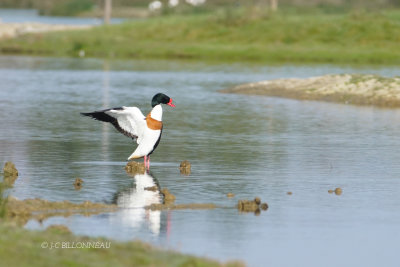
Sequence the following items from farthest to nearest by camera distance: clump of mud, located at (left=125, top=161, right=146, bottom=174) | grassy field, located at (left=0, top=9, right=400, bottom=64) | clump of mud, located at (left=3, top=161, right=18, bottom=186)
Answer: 1. grassy field, located at (left=0, top=9, right=400, bottom=64)
2. clump of mud, located at (left=125, top=161, right=146, bottom=174)
3. clump of mud, located at (left=3, top=161, right=18, bottom=186)

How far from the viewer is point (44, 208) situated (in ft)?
44.5

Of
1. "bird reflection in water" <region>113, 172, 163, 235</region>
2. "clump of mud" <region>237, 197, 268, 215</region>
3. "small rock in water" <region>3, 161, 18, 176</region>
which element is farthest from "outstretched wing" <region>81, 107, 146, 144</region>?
"clump of mud" <region>237, 197, 268, 215</region>

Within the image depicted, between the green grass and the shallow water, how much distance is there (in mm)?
1058

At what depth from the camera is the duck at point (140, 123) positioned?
16.9m

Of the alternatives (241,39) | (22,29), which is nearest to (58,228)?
(241,39)

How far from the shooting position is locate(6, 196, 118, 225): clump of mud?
13.1 metres

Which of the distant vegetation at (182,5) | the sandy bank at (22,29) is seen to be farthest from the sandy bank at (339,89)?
the distant vegetation at (182,5)

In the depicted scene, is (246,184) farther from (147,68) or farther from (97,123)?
(147,68)

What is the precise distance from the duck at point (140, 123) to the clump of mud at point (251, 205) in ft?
10.3

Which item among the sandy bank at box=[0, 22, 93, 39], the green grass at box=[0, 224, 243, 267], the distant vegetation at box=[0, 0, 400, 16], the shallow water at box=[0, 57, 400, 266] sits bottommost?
the shallow water at box=[0, 57, 400, 266]

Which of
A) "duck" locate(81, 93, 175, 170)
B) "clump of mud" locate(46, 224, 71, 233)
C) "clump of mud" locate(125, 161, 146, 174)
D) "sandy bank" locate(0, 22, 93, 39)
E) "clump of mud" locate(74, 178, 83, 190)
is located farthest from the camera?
"sandy bank" locate(0, 22, 93, 39)

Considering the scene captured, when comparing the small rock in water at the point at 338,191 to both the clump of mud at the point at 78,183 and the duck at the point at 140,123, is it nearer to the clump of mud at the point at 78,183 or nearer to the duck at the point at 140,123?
the duck at the point at 140,123

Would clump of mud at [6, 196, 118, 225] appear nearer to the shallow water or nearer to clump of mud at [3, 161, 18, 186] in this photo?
the shallow water

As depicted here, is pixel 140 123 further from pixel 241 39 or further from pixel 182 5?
pixel 182 5
